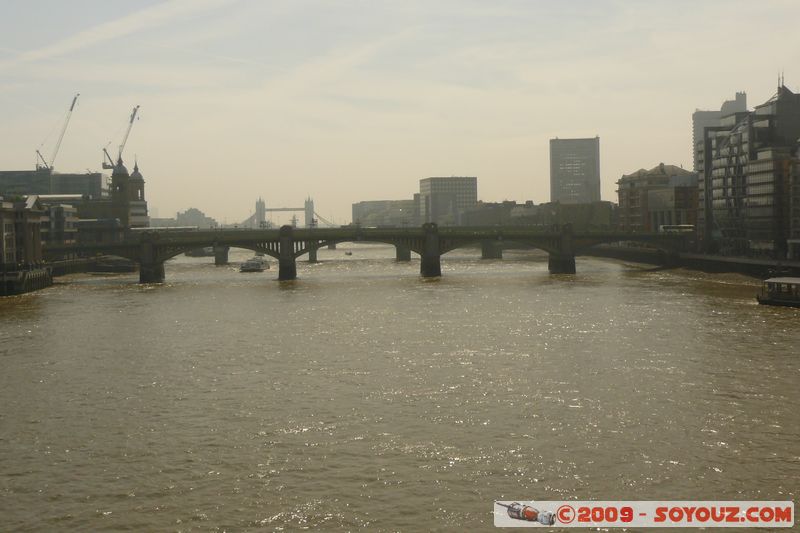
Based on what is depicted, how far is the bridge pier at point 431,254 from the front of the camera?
389 feet

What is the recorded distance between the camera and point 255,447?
3077cm

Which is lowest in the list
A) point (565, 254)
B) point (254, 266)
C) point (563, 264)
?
point (563, 264)

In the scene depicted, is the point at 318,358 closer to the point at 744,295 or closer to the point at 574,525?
the point at 574,525

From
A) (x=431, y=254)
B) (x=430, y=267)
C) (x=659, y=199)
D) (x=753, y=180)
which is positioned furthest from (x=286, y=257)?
(x=659, y=199)

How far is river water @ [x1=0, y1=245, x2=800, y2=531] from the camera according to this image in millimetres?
25609

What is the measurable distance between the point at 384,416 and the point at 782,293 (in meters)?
50.2

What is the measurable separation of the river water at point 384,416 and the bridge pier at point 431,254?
4775cm

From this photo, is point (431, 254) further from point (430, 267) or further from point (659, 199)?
point (659, 199)

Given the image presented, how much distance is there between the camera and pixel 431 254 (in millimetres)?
119812

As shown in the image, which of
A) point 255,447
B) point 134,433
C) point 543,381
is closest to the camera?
point 255,447

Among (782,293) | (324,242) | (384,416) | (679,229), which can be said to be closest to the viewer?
(384,416)

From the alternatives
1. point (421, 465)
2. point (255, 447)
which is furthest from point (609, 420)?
point (255, 447)

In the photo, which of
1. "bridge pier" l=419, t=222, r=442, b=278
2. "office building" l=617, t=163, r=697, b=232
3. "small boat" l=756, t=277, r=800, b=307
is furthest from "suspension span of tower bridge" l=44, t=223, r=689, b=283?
"small boat" l=756, t=277, r=800, b=307

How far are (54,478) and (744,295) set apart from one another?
70353 millimetres
